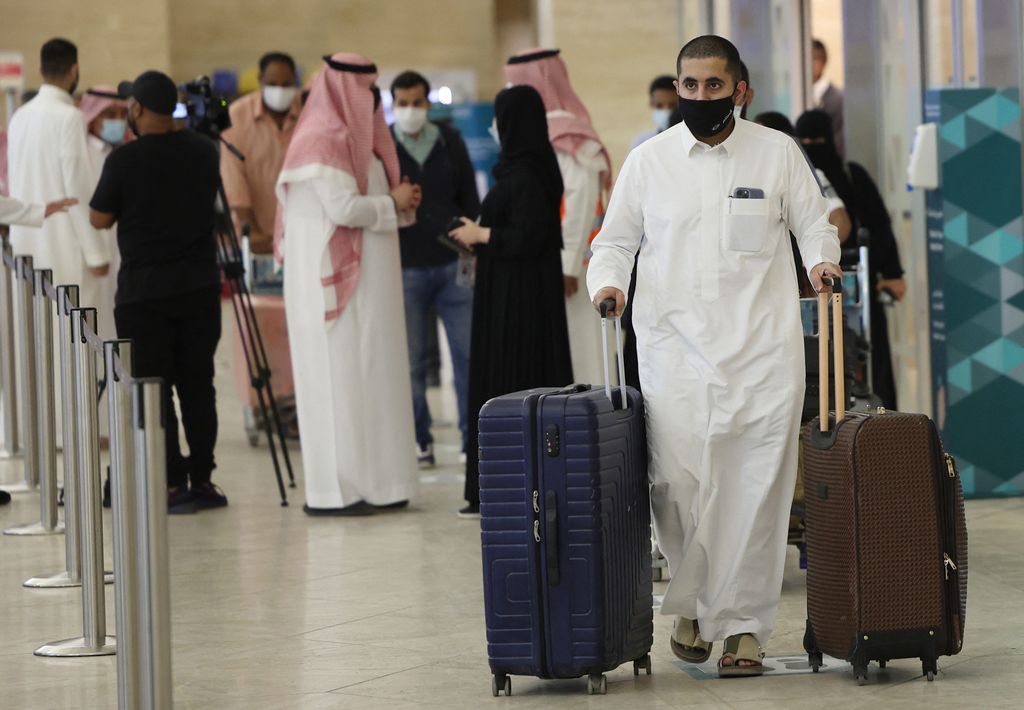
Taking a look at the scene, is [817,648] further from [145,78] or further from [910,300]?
[910,300]

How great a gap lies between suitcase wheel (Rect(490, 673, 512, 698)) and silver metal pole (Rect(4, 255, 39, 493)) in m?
3.80

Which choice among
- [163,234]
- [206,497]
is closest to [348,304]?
[163,234]

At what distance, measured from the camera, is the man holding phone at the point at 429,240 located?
839 cm

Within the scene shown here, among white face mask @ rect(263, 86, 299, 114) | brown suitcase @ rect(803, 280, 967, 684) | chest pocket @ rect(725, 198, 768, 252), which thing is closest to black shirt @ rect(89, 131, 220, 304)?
white face mask @ rect(263, 86, 299, 114)

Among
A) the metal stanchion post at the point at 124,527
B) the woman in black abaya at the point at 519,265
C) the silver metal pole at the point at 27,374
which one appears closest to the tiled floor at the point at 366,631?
the metal stanchion post at the point at 124,527

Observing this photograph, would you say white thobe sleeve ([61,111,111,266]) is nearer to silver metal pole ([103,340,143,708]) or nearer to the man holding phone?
the man holding phone

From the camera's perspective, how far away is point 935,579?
416 centimetres

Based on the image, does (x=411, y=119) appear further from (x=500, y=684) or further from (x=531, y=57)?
(x=500, y=684)

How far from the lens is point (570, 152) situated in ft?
24.6

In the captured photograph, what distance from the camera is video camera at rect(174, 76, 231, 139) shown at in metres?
7.68

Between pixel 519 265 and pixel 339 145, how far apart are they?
93cm

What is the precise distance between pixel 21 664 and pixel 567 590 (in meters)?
1.59

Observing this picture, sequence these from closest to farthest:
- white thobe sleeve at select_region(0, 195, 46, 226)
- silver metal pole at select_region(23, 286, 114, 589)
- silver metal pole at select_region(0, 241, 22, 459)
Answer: silver metal pole at select_region(23, 286, 114, 589) < white thobe sleeve at select_region(0, 195, 46, 226) < silver metal pole at select_region(0, 241, 22, 459)

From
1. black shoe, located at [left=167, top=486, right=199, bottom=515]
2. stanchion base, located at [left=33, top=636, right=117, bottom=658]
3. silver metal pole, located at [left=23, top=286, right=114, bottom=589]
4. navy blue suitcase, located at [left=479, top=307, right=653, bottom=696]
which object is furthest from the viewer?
black shoe, located at [left=167, top=486, right=199, bottom=515]
